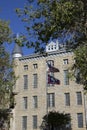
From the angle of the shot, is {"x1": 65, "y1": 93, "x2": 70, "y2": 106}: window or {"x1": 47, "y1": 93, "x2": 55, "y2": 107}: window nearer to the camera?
{"x1": 65, "y1": 93, "x2": 70, "y2": 106}: window

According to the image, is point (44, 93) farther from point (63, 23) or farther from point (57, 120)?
point (63, 23)

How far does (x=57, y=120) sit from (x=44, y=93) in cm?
792

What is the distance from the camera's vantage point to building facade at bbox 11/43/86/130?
52.1m

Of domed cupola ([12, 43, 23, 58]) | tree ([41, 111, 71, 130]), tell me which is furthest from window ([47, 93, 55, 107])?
domed cupola ([12, 43, 23, 58])

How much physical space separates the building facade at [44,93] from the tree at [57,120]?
1.46 meters

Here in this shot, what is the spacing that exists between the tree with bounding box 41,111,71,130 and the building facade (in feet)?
4.79

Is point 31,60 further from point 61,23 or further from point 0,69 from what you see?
point 61,23

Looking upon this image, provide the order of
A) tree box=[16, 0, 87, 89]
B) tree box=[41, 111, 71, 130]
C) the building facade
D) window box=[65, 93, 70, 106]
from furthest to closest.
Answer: window box=[65, 93, 70, 106]
the building facade
tree box=[41, 111, 71, 130]
tree box=[16, 0, 87, 89]

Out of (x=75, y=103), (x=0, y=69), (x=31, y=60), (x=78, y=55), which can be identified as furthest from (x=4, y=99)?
(x=31, y=60)

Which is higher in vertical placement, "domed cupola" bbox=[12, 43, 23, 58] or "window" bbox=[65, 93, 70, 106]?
"domed cupola" bbox=[12, 43, 23, 58]

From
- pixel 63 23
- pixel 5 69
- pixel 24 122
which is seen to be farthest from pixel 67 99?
pixel 63 23

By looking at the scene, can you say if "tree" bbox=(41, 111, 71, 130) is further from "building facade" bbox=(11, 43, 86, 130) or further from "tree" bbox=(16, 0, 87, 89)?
"tree" bbox=(16, 0, 87, 89)

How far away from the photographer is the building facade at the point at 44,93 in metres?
52.1

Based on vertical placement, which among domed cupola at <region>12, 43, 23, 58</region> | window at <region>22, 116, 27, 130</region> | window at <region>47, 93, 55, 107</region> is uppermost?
domed cupola at <region>12, 43, 23, 58</region>
